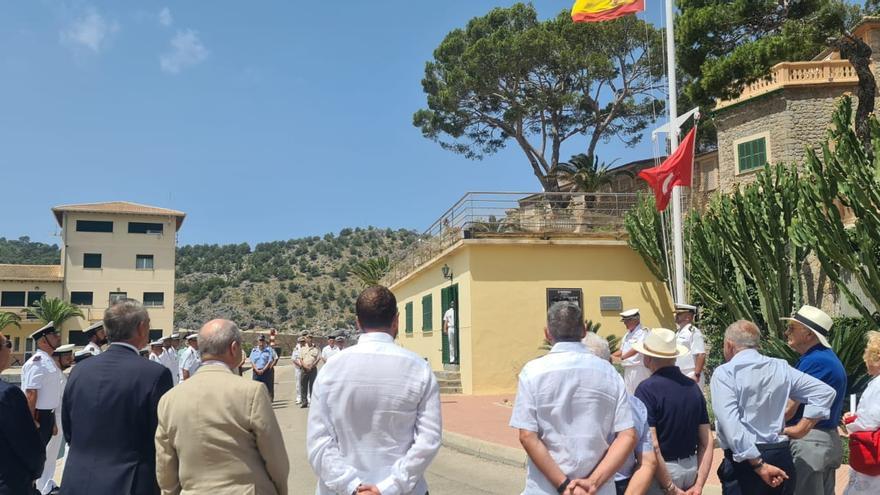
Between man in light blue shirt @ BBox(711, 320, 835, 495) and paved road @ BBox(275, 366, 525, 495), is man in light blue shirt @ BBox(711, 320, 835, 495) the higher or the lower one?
the higher one

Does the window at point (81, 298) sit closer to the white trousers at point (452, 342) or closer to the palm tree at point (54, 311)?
the palm tree at point (54, 311)

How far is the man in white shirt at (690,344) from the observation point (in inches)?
340

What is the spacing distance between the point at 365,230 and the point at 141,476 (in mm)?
93302

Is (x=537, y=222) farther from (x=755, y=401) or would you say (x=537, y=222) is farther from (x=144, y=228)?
(x=144, y=228)

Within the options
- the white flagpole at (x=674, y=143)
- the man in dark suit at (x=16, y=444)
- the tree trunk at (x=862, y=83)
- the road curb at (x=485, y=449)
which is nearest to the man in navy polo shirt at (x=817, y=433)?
the man in dark suit at (x=16, y=444)

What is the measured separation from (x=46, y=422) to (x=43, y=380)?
0.54m

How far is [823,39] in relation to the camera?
1555 cm

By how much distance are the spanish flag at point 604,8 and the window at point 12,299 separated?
1997 inches

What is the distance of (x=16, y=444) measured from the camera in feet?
13.0

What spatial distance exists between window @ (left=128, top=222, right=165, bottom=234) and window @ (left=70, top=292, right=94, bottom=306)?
18.0 feet

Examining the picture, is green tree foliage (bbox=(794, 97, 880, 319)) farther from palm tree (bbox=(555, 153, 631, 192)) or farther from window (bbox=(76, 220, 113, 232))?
window (bbox=(76, 220, 113, 232))

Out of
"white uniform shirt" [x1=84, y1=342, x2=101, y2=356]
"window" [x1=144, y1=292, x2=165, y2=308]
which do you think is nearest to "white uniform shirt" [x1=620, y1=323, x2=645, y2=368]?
"white uniform shirt" [x1=84, y1=342, x2=101, y2=356]

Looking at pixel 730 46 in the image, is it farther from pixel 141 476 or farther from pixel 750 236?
pixel 141 476

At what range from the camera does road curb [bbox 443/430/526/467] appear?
9141mm
